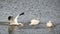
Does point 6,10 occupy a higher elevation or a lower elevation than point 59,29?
higher

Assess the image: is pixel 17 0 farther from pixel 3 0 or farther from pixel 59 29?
pixel 59 29

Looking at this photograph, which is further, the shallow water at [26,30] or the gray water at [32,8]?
the gray water at [32,8]

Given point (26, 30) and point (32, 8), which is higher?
point (32, 8)

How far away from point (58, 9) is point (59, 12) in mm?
146

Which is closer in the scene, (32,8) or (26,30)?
(26,30)

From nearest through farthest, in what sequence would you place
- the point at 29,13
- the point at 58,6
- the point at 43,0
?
the point at 29,13, the point at 58,6, the point at 43,0

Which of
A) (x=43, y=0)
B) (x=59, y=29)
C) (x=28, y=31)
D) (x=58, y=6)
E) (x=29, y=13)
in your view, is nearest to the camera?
(x=28, y=31)

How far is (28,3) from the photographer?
12.7ft

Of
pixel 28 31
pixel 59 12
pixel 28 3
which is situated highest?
pixel 28 3

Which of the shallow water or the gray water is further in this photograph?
the gray water

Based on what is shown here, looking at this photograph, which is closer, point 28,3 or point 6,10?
point 6,10

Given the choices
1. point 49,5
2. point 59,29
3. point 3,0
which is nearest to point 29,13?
point 49,5

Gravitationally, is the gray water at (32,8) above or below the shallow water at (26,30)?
above

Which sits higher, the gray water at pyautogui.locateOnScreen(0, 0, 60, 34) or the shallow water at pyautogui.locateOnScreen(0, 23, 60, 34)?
the gray water at pyautogui.locateOnScreen(0, 0, 60, 34)
